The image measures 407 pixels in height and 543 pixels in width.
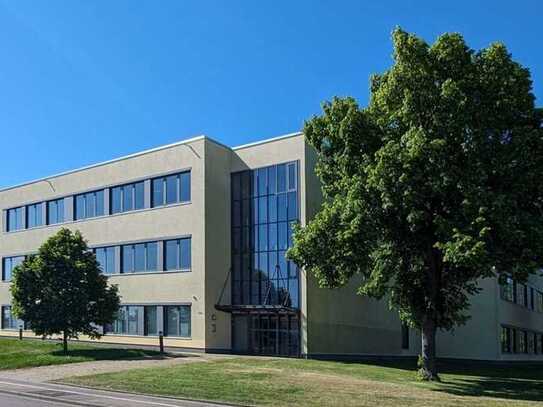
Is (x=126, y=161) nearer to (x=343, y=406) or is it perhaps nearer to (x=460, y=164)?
(x=460, y=164)

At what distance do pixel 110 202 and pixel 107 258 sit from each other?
3.35m

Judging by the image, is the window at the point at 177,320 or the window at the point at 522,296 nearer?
the window at the point at 177,320

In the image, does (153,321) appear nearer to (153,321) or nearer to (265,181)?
(153,321)

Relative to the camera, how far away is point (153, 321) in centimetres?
3600

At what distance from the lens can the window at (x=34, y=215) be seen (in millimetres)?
44844

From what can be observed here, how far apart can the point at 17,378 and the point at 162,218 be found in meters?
15.1

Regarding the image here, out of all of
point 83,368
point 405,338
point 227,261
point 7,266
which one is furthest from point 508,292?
point 7,266

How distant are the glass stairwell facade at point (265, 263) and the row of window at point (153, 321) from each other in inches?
102

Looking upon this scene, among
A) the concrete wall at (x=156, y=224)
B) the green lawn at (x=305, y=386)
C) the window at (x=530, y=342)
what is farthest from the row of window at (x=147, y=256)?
the window at (x=530, y=342)

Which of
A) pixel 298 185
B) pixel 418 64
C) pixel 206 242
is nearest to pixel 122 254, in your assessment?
pixel 206 242

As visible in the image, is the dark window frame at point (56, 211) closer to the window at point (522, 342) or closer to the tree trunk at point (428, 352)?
the tree trunk at point (428, 352)

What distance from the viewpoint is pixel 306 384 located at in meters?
19.7

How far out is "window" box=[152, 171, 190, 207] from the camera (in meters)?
35.0

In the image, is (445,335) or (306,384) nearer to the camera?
(306,384)
